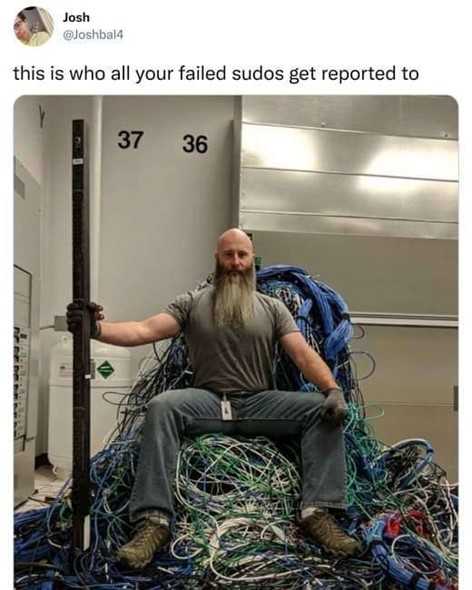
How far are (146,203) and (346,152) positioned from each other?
103 centimetres

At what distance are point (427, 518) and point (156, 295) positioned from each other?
70.3 inches

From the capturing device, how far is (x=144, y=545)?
1.11 meters

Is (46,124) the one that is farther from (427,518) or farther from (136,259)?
(427,518)

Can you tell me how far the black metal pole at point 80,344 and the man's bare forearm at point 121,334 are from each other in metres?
0.25

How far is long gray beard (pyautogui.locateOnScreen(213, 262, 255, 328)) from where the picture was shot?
1554 millimetres

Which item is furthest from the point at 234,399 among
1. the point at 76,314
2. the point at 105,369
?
the point at 105,369

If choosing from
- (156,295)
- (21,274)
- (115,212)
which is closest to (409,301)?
(156,295)

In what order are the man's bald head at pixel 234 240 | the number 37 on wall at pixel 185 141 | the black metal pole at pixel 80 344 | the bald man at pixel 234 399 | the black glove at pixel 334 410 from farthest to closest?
the number 37 on wall at pixel 185 141, the man's bald head at pixel 234 240, the black glove at pixel 334 410, the bald man at pixel 234 399, the black metal pole at pixel 80 344

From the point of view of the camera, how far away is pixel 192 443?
53.2 inches

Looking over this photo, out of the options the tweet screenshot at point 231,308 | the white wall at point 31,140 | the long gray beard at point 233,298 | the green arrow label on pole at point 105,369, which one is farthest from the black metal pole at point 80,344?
the green arrow label on pole at point 105,369

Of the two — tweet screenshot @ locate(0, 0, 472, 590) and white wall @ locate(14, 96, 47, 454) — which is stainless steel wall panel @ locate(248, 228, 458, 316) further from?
white wall @ locate(14, 96, 47, 454)

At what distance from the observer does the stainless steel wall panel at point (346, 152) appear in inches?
98.3
